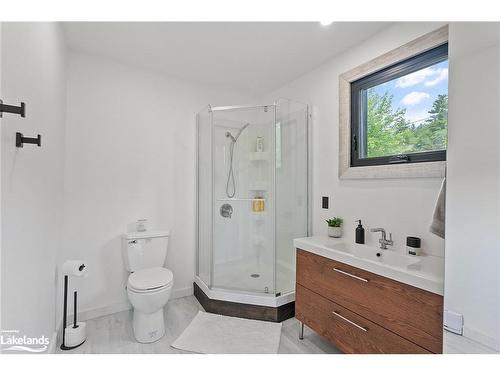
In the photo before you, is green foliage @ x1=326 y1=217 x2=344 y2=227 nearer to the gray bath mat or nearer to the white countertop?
the white countertop

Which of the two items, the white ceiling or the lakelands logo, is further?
the white ceiling

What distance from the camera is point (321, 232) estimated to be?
2330mm

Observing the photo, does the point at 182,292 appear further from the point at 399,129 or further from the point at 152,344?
the point at 399,129

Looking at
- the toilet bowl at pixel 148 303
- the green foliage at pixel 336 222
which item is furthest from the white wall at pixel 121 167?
the green foliage at pixel 336 222

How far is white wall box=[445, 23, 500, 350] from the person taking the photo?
96cm

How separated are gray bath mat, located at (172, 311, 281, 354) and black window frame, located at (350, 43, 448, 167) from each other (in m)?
1.58

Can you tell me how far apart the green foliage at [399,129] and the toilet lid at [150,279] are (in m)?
1.96

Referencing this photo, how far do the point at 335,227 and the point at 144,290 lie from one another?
5.32 ft

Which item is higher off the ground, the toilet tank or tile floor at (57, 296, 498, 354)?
the toilet tank

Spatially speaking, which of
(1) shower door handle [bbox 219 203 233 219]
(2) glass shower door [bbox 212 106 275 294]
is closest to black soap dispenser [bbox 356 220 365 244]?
(2) glass shower door [bbox 212 106 275 294]

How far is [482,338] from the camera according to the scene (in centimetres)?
96

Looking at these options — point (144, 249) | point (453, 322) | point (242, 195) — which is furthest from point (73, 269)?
point (453, 322)
